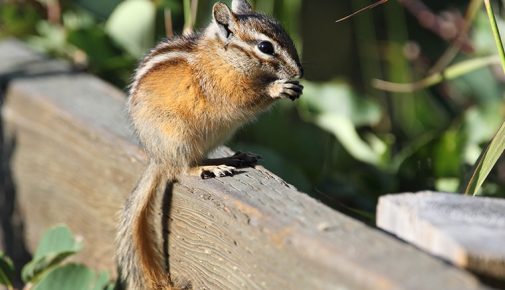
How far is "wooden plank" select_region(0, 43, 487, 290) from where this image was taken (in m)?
1.60

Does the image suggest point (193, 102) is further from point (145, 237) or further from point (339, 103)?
point (339, 103)

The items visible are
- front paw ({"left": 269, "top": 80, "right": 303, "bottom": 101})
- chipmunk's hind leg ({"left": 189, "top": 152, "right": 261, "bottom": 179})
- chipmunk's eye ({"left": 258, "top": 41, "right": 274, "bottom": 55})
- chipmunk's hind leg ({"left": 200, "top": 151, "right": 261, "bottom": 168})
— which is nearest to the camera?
chipmunk's hind leg ({"left": 189, "top": 152, "right": 261, "bottom": 179})

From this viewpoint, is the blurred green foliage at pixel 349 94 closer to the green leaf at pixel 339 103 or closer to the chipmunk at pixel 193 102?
the green leaf at pixel 339 103

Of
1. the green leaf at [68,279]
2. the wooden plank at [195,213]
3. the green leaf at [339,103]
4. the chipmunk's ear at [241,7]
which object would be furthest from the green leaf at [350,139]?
the green leaf at [68,279]

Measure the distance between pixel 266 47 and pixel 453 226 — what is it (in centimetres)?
116

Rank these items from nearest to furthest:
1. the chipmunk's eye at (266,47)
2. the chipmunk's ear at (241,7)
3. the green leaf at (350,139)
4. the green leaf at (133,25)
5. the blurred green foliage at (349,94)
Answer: the chipmunk's eye at (266,47)
the chipmunk's ear at (241,7)
the blurred green foliage at (349,94)
the green leaf at (350,139)
the green leaf at (133,25)

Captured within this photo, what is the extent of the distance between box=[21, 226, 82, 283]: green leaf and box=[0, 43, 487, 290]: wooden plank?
0.84 ft

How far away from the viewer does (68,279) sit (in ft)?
8.23

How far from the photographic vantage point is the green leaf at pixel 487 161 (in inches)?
85.5

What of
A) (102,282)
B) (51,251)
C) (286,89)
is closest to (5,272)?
(51,251)

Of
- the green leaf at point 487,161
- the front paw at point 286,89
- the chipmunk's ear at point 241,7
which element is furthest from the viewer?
the chipmunk's ear at point 241,7

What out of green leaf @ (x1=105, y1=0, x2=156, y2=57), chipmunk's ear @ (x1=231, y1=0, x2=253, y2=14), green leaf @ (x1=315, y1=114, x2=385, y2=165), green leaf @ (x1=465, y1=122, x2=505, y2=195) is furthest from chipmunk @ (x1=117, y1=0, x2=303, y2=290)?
green leaf @ (x1=105, y1=0, x2=156, y2=57)

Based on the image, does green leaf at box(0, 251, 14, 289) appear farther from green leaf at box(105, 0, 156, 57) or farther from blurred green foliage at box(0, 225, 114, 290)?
green leaf at box(105, 0, 156, 57)

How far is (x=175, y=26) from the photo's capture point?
13.1 ft
